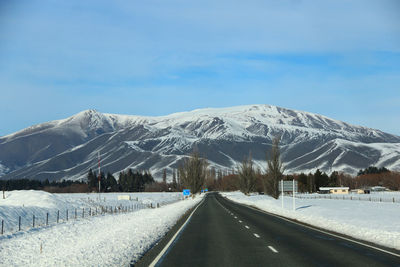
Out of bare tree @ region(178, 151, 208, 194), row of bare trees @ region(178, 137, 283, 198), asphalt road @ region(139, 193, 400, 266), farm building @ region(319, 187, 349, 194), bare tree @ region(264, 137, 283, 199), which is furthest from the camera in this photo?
farm building @ region(319, 187, 349, 194)

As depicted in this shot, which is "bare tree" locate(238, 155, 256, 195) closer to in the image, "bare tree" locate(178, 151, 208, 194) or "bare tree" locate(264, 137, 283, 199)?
"bare tree" locate(178, 151, 208, 194)

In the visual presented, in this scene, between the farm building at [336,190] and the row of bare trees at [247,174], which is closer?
the row of bare trees at [247,174]

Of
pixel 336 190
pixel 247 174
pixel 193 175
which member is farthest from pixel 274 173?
pixel 336 190

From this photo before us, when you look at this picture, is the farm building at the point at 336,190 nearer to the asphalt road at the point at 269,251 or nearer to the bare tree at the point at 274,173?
the bare tree at the point at 274,173

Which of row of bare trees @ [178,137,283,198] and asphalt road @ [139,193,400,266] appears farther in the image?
row of bare trees @ [178,137,283,198]

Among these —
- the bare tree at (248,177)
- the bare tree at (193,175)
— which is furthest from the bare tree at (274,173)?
the bare tree at (248,177)

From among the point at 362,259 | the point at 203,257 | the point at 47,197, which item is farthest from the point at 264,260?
the point at 47,197

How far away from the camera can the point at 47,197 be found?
212 ft

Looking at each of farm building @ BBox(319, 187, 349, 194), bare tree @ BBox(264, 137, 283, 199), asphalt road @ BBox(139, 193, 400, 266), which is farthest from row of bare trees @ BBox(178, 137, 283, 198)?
farm building @ BBox(319, 187, 349, 194)

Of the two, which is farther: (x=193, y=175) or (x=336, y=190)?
(x=336, y=190)

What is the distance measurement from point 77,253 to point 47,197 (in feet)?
173

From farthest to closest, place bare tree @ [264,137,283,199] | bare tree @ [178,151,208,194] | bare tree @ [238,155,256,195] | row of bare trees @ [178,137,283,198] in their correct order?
bare tree @ [238,155,256,195] → bare tree @ [178,151,208,194] → row of bare trees @ [178,137,283,198] → bare tree @ [264,137,283,199]

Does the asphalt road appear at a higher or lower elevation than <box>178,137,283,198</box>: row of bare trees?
lower

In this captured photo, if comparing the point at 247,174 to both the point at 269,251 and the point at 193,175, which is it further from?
the point at 269,251
